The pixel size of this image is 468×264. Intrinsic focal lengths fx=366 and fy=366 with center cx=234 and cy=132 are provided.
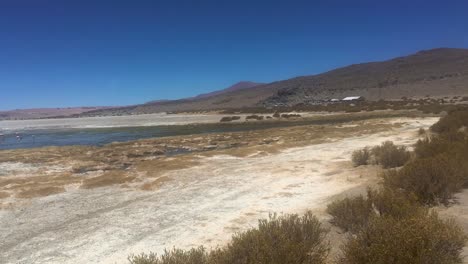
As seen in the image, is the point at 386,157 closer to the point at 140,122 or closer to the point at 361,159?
the point at 361,159

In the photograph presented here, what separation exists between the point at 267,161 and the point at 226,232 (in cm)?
876

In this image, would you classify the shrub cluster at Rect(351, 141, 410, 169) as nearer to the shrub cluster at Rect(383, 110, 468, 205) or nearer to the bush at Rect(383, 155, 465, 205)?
the shrub cluster at Rect(383, 110, 468, 205)

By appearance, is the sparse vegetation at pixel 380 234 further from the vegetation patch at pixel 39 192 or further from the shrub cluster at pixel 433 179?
the vegetation patch at pixel 39 192

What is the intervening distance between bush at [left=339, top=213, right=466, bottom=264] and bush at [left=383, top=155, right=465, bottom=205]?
2.90 meters

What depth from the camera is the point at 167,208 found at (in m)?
9.89

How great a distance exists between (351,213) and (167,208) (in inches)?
201

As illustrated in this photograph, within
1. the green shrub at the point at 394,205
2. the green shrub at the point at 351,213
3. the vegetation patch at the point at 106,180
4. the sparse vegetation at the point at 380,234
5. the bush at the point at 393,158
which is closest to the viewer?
the sparse vegetation at the point at 380,234

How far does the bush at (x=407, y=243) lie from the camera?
3.97m

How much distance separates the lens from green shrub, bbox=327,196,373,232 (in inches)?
255

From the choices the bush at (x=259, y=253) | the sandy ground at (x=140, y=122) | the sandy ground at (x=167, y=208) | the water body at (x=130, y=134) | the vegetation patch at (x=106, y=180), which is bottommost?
the sandy ground at (x=167, y=208)

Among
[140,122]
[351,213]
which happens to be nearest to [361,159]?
[351,213]

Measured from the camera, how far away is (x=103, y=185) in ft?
Result: 43.7

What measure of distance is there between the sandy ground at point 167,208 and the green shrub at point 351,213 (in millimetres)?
1170

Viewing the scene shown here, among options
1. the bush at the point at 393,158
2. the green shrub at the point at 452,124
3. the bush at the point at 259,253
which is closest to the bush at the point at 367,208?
the bush at the point at 259,253
